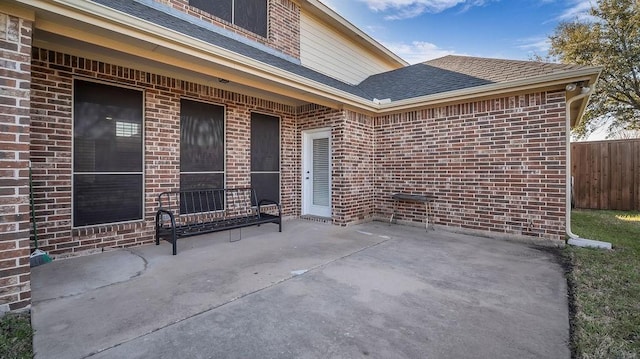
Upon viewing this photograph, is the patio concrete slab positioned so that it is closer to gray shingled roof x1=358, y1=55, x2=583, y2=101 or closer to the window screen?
the window screen

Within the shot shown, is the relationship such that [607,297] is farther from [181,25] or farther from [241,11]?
[241,11]

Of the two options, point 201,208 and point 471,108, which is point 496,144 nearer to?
point 471,108

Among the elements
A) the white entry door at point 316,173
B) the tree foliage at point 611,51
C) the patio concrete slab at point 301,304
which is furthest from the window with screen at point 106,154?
the tree foliage at point 611,51

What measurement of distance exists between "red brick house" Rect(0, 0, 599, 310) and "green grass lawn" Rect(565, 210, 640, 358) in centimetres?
95

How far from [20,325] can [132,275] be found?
1.12 m

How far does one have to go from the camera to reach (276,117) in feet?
22.2

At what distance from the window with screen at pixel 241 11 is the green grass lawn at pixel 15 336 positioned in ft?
18.7

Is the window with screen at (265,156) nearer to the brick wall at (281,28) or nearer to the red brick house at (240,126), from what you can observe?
the red brick house at (240,126)

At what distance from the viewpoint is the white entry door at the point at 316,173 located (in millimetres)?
6848

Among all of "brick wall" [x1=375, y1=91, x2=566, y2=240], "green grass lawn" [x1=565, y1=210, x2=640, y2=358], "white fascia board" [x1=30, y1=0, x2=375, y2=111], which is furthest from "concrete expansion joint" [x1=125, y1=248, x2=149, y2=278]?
"brick wall" [x1=375, y1=91, x2=566, y2=240]

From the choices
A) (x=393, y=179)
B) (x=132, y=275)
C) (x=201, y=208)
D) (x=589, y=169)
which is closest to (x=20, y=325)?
(x=132, y=275)

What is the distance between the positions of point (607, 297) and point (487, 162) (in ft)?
10.4

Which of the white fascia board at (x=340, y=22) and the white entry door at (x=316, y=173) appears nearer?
the white entry door at (x=316, y=173)

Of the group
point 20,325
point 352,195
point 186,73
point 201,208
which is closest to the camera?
point 20,325
